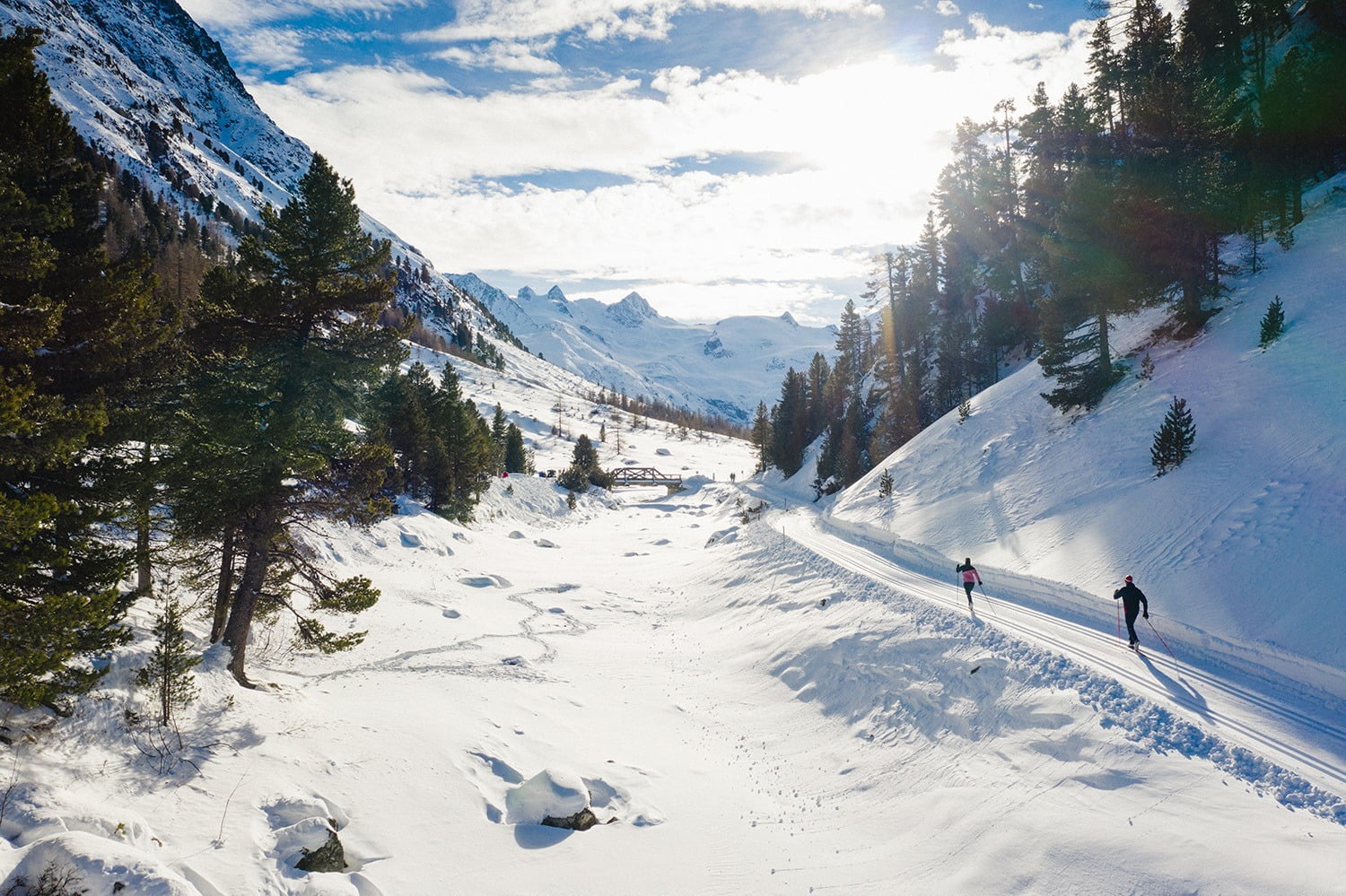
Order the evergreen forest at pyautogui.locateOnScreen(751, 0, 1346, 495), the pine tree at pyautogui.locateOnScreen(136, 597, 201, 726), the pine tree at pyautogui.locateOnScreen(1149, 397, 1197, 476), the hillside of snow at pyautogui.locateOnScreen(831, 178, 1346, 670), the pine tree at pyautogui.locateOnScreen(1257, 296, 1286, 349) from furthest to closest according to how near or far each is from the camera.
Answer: the evergreen forest at pyautogui.locateOnScreen(751, 0, 1346, 495) < the pine tree at pyautogui.locateOnScreen(1257, 296, 1286, 349) < the pine tree at pyautogui.locateOnScreen(1149, 397, 1197, 476) < the hillside of snow at pyautogui.locateOnScreen(831, 178, 1346, 670) < the pine tree at pyautogui.locateOnScreen(136, 597, 201, 726)

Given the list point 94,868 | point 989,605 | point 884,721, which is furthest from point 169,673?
point 989,605

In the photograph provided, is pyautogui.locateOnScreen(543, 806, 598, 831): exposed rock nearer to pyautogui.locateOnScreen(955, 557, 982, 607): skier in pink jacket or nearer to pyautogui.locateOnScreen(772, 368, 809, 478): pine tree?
pyautogui.locateOnScreen(955, 557, 982, 607): skier in pink jacket

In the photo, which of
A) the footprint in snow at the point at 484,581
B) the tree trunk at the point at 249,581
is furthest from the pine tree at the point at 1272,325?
the footprint in snow at the point at 484,581

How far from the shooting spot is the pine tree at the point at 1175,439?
768 inches

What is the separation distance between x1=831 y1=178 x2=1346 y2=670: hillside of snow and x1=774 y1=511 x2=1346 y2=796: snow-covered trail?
2.07 ft

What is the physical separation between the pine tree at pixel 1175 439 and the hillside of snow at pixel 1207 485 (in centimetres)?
49

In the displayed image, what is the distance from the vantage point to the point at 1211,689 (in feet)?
40.5

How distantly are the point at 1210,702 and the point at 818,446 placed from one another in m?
60.2

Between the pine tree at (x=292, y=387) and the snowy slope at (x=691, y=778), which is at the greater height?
the pine tree at (x=292, y=387)

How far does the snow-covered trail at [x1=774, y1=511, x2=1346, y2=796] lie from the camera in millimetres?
10062

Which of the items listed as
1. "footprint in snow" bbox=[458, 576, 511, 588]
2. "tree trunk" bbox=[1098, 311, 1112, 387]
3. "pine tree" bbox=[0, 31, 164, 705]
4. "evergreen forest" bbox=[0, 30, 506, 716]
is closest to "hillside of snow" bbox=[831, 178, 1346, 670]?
"tree trunk" bbox=[1098, 311, 1112, 387]

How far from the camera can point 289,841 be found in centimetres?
955

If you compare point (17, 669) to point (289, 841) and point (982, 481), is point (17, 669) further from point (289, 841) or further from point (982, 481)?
point (982, 481)

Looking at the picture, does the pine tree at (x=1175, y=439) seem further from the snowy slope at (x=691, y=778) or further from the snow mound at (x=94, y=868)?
the snow mound at (x=94, y=868)
